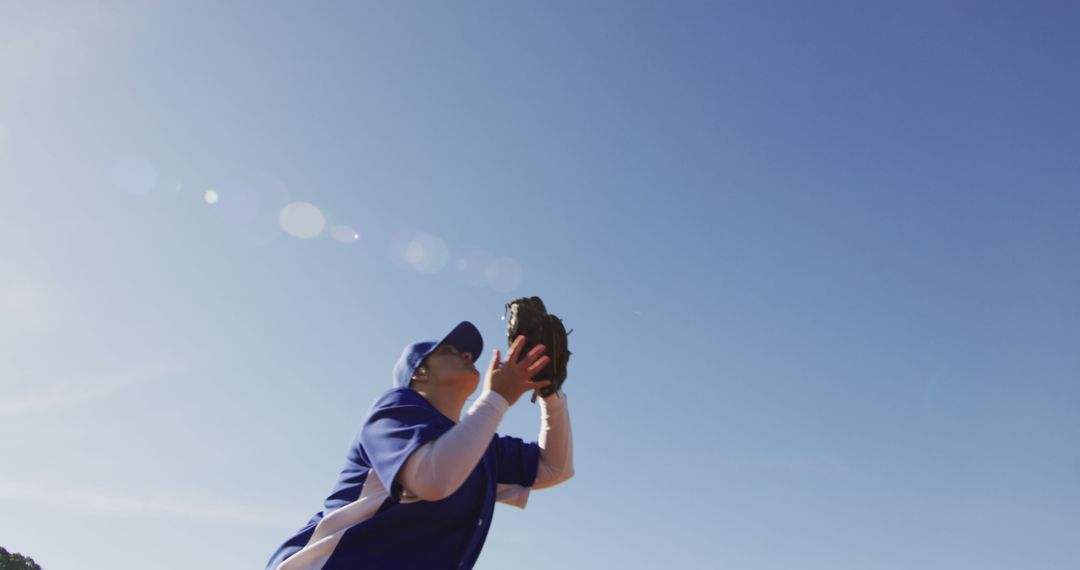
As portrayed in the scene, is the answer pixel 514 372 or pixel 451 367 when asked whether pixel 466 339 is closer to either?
pixel 451 367

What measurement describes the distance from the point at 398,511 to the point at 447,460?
0.61 m

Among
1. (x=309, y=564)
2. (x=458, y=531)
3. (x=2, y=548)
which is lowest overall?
(x=309, y=564)

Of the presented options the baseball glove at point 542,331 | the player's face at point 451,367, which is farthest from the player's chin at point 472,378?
the baseball glove at point 542,331

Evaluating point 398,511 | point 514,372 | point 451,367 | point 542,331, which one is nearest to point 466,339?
point 451,367

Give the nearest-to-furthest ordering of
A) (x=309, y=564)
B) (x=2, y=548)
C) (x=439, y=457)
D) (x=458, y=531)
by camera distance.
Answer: (x=439, y=457) < (x=309, y=564) < (x=458, y=531) < (x=2, y=548)

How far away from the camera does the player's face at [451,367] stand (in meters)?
4.69

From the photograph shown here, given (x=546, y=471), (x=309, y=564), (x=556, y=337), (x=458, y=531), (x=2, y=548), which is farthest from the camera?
(x=2, y=548)

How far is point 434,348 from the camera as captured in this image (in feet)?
15.5

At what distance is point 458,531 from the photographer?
13.8ft

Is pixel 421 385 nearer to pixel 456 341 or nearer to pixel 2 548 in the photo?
pixel 456 341

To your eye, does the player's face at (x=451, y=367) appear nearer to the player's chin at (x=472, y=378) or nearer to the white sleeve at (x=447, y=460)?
the player's chin at (x=472, y=378)

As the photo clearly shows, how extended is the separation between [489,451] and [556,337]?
2.93 feet

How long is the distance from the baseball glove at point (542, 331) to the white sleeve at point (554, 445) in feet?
0.83

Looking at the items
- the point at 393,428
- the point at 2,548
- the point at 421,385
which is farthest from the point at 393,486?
the point at 2,548
